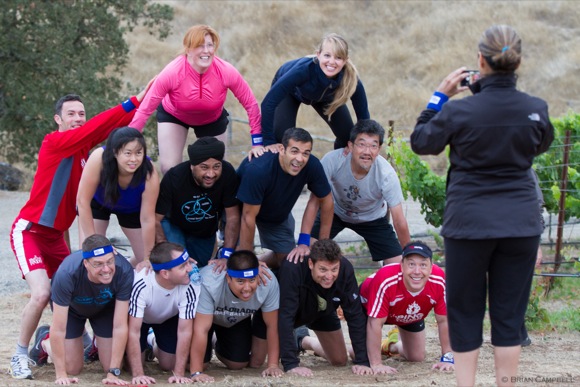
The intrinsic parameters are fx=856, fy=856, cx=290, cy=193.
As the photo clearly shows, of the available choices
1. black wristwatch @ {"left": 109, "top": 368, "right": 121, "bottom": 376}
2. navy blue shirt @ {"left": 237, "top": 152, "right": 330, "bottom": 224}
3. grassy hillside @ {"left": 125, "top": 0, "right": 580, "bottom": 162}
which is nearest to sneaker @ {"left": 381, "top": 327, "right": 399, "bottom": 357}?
navy blue shirt @ {"left": 237, "top": 152, "right": 330, "bottom": 224}

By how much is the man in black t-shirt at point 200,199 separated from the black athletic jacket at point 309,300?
1.81 ft

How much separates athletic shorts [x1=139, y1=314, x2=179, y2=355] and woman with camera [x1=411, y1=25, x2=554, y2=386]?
3.02 meters

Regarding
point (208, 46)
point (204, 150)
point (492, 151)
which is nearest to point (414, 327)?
point (204, 150)

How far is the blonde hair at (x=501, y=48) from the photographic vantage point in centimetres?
433

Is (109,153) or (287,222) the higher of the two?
(109,153)

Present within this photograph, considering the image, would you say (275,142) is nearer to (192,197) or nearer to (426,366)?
(192,197)

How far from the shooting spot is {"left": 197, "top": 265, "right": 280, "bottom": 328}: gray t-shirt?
6652 mm

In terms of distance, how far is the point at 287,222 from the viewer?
23.9 feet

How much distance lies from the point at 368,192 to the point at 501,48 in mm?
2964

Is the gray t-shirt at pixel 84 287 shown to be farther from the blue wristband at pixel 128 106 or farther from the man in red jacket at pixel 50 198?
the blue wristband at pixel 128 106

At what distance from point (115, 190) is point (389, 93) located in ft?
63.4

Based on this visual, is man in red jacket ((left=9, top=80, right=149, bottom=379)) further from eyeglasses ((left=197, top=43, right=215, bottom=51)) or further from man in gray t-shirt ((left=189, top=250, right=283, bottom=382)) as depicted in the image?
man in gray t-shirt ((left=189, top=250, right=283, bottom=382))

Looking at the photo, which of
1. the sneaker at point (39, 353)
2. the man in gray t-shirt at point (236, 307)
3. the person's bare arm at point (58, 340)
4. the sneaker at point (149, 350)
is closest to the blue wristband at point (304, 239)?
the man in gray t-shirt at point (236, 307)

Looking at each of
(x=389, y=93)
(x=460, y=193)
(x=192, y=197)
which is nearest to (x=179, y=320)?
(x=192, y=197)
